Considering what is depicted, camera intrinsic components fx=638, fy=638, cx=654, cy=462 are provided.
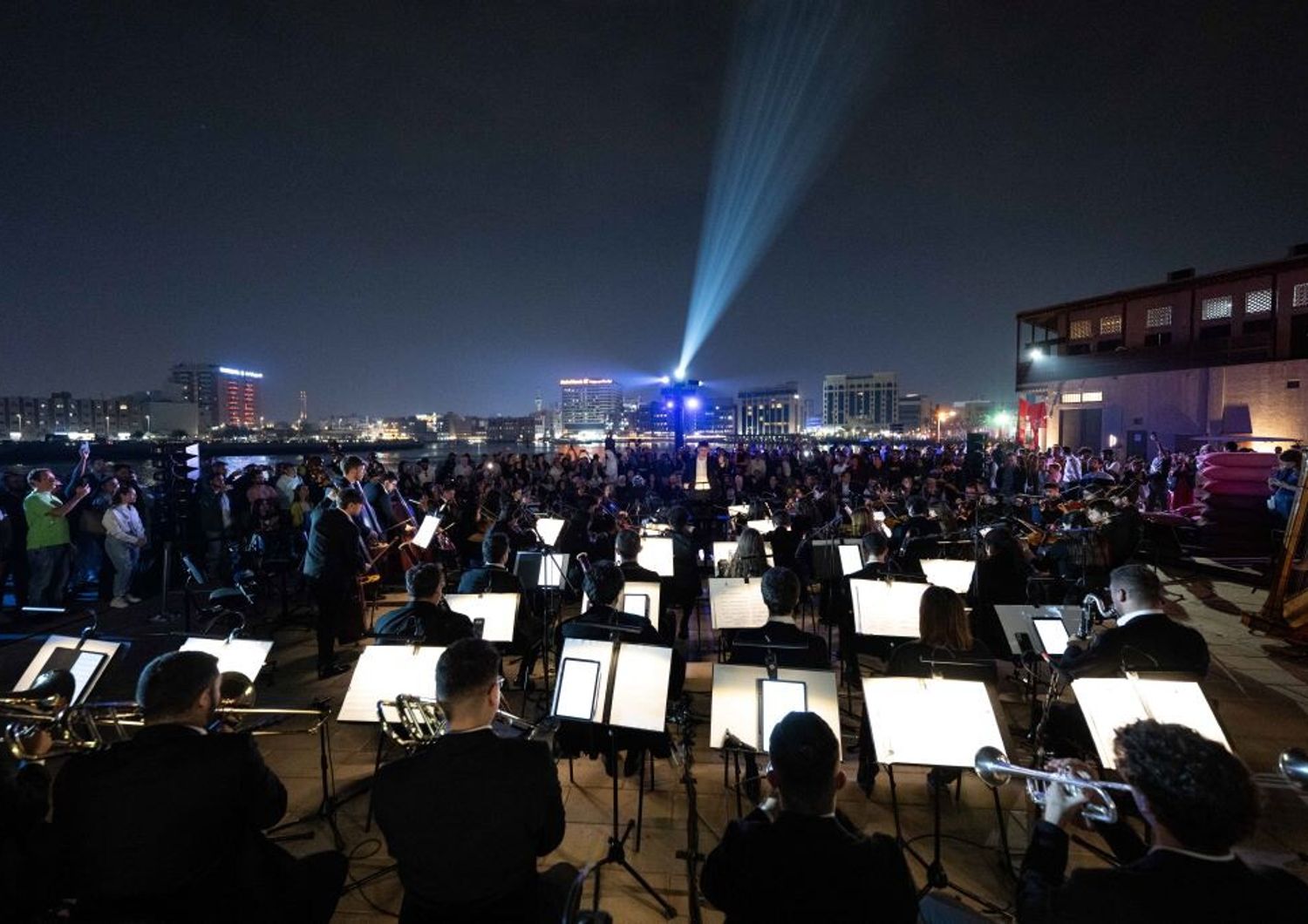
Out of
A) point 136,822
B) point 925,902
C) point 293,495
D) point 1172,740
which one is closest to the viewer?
point 1172,740

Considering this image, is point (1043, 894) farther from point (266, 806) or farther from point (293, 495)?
point (293, 495)

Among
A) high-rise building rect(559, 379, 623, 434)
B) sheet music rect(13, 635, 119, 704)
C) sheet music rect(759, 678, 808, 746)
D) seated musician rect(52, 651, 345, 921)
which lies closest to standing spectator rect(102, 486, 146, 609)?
sheet music rect(13, 635, 119, 704)

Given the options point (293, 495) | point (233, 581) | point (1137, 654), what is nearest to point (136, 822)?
point (1137, 654)

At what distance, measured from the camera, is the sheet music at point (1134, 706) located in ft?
11.3

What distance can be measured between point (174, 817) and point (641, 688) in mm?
2364

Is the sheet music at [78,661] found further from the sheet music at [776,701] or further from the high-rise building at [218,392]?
the high-rise building at [218,392]

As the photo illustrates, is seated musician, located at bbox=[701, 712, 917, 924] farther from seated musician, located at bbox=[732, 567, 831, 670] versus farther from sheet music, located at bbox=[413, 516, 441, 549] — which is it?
sheet music, located at bbox=[413, 516, 441, 549]

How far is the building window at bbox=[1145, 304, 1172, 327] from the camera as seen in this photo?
33062 mm

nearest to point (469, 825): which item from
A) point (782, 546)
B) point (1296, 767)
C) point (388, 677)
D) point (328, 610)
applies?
point (388, 677)

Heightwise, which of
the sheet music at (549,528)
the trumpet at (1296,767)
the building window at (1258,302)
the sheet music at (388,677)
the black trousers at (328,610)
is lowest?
the black trousers at (328,610)

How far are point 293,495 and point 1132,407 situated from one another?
35.7m

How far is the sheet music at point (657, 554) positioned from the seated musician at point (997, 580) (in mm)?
3503

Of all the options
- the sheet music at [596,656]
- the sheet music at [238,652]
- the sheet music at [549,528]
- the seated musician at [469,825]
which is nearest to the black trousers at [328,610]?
the sheet music at [238,652]

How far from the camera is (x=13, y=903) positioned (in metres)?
2.50
